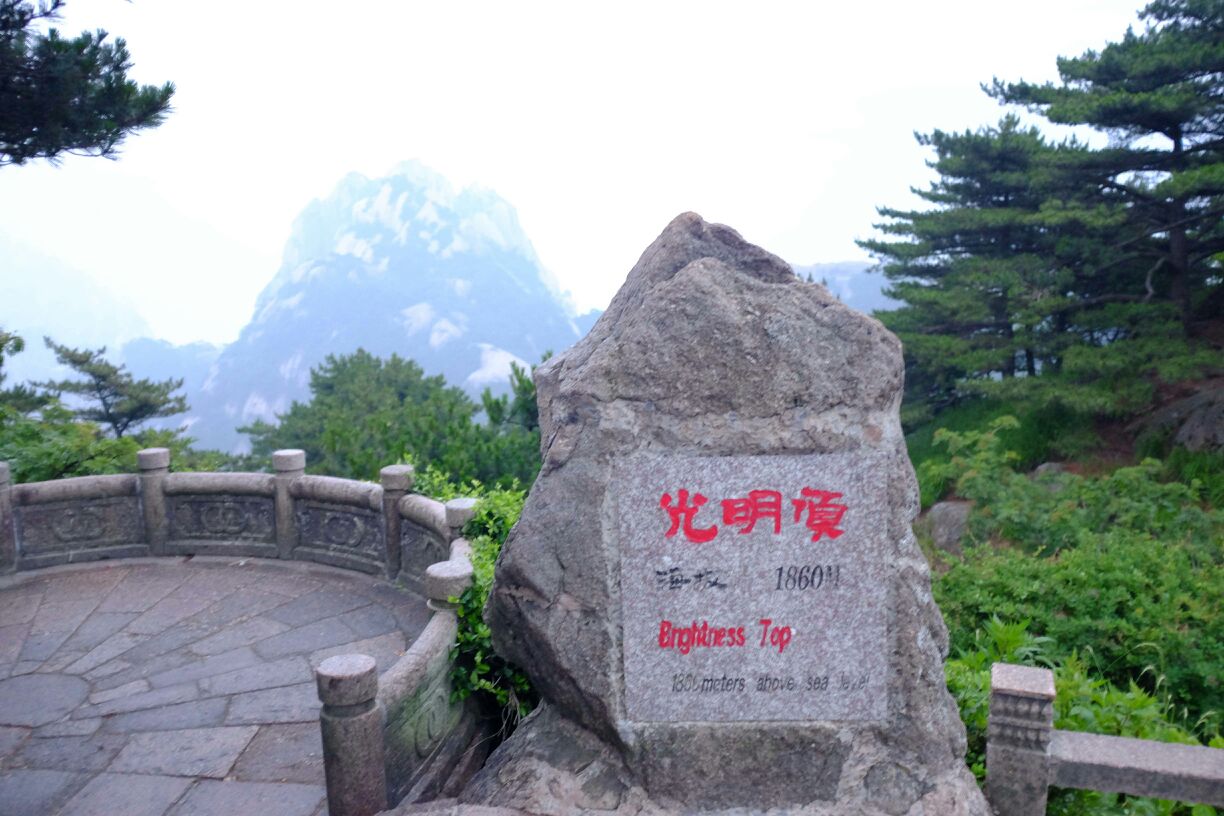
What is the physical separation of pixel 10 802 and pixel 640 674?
9.10ft

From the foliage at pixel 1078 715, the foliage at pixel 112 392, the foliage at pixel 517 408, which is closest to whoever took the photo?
the foliage at pixel 1078 715

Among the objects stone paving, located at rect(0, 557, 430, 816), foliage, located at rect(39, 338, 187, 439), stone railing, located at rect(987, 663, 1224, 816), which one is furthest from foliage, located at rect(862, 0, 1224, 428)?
foliage, located at rect(39, 338, 187, 439)

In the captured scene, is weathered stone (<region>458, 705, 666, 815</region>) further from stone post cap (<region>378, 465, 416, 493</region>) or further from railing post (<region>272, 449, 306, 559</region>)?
railing post (<region>272, 449, 306, 559</region>)

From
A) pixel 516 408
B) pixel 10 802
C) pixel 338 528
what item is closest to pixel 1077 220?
pixel 516 408

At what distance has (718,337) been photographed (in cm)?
336

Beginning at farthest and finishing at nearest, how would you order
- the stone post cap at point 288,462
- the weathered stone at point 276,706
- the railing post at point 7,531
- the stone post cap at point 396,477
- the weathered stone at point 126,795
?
the stone post cap at point 288,462
the railing post at point 7,531
the stone post cap at point 396,477
the weathered stone at point 276,706
the weathered stone at point 126,795

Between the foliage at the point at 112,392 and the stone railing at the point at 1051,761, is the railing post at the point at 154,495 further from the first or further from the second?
the foliage at the point at 112,392

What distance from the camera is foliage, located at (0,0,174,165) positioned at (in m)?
4.80

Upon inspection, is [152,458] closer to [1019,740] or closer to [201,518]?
[201,518]

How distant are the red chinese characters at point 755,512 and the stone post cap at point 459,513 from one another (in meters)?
2.24

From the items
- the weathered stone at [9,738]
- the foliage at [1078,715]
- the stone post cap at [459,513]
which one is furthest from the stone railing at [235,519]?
the foliage at [1078,715]

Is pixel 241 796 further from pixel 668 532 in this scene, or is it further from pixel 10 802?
pixel 668 532

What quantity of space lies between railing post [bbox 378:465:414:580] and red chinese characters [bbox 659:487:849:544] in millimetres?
3130

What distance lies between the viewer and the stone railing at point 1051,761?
3.28 metres
